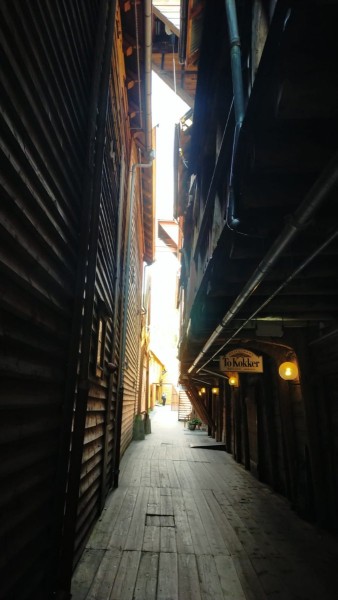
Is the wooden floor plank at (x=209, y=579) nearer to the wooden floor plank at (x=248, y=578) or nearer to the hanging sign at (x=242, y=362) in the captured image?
the wooden floor plank at (x=248, y=578)

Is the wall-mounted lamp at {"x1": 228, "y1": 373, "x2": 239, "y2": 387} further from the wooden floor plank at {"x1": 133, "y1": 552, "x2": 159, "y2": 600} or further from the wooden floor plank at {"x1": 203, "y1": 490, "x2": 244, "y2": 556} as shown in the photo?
the wooden floor plank at {"x1": 133, "y1": 552, "x2": 159, "y2": 600}

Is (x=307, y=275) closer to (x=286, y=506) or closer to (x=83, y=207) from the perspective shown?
(x=83, y=207)

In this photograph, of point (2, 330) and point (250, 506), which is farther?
point (250, 506)

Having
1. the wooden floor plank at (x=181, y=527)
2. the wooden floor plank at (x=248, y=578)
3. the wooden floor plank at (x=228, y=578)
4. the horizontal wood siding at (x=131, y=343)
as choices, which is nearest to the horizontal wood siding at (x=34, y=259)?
the wooden floor plank at (x=228, y=578)

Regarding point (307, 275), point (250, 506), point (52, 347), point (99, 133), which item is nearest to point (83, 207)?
point (99, 133)

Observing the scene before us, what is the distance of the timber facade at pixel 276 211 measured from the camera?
1.98 meters

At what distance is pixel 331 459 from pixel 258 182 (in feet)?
18.4

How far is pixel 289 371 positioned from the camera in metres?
7.27

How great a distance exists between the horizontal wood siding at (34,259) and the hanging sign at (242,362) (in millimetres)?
5595

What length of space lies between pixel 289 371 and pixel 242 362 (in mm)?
1346

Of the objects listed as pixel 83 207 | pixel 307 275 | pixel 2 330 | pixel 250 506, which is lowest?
pixel 250 506

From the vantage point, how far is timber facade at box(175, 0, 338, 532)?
1.98 meters

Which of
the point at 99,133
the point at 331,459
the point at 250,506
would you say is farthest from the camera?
the point at 250,506

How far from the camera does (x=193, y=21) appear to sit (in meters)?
6.00
